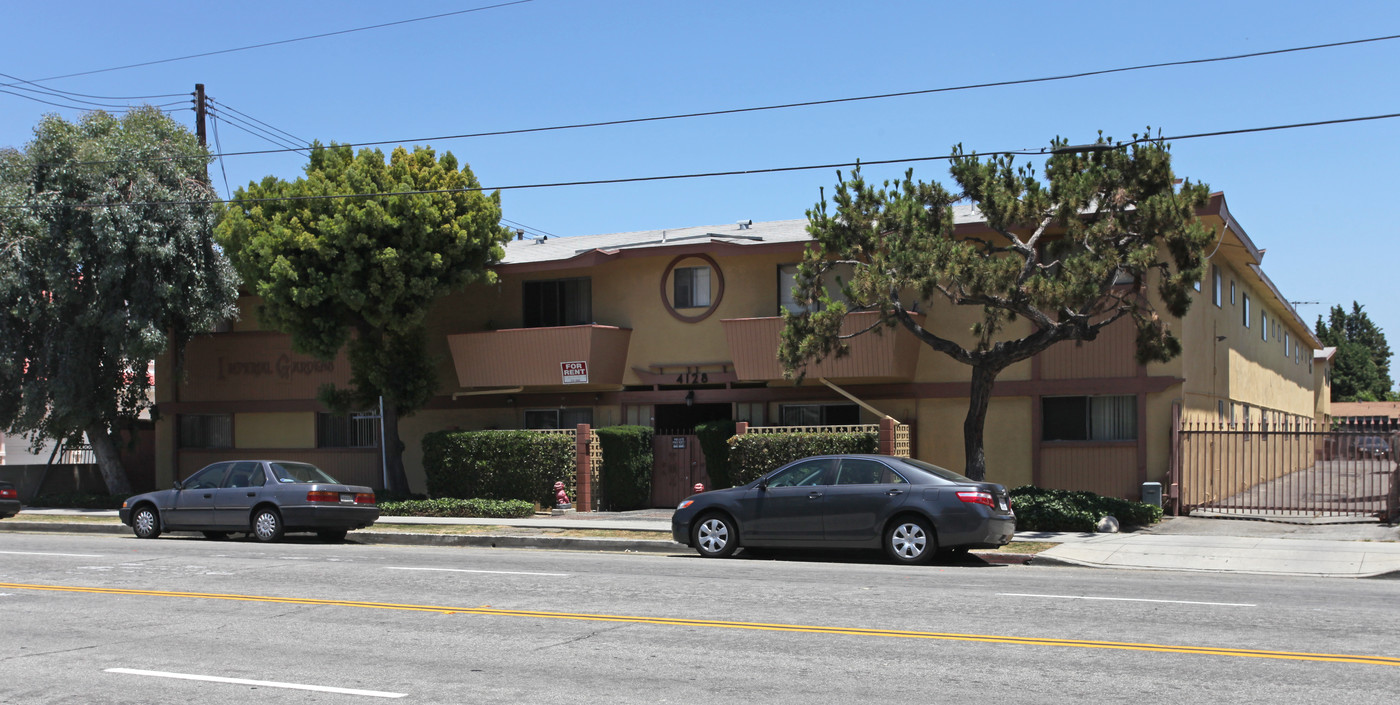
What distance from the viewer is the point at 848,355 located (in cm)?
2170

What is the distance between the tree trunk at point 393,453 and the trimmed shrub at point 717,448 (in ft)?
22.2

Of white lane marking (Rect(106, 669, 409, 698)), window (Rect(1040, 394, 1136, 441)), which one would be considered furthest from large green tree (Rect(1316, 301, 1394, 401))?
white lane marking (Rect(106, 669, 409, 698))

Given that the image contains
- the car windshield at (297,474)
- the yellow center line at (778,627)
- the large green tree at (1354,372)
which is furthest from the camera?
the large green tree at (1354,372)

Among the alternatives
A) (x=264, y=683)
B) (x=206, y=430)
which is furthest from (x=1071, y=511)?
(x=206, y=430)

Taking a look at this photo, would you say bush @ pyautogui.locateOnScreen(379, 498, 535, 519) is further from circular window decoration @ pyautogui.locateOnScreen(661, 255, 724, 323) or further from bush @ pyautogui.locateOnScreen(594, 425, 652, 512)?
circular window decoration @ pyautogui.locateOnScreen(661, 255, 724, 323)

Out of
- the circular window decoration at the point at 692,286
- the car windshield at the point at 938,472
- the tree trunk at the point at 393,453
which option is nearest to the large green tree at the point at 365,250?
the tree trunk at the point at 393,453

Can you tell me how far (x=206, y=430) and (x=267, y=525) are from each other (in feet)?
42.5

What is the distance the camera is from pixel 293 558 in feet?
51.2

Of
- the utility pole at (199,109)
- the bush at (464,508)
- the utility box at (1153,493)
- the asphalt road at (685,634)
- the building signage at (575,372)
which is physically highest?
the utility pole at (199,109)

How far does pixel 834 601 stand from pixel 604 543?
787cm

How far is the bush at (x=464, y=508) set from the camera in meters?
23.0

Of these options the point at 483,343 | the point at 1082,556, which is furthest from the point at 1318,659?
the point at 483,343

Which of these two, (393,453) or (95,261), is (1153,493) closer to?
(393,453)

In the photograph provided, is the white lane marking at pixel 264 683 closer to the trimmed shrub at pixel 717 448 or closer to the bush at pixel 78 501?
the trimmed shrub at pixel 717 448
